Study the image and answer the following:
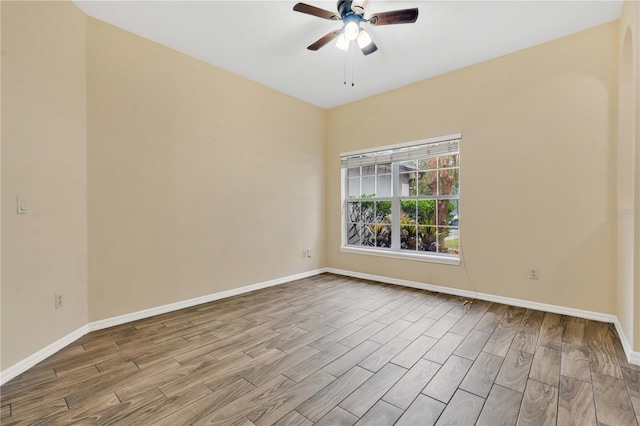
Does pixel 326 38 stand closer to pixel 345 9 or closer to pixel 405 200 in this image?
pixel 345 9

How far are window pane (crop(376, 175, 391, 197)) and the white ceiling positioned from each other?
146cm

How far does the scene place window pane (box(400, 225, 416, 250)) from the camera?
13.6 feet

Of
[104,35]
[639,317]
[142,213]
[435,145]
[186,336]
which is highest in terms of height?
[104,35]

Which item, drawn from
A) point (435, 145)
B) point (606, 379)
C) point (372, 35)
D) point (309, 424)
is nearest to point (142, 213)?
point (309, 424)

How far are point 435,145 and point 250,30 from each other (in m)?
2.65

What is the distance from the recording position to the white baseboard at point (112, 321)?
193 centimetres

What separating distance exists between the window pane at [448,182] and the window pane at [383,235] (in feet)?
3.33

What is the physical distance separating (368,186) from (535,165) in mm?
2261

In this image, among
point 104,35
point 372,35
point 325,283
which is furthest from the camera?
point 325,283

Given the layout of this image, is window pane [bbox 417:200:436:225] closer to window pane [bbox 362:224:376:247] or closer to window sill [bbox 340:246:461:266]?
window sill [bbox 340:246:461:266]

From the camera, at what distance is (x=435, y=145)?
3803mm

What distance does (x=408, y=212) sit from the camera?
4215 mm

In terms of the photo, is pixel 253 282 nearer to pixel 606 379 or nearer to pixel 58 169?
pixel 58 169

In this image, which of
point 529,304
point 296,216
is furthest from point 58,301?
point 529,304
